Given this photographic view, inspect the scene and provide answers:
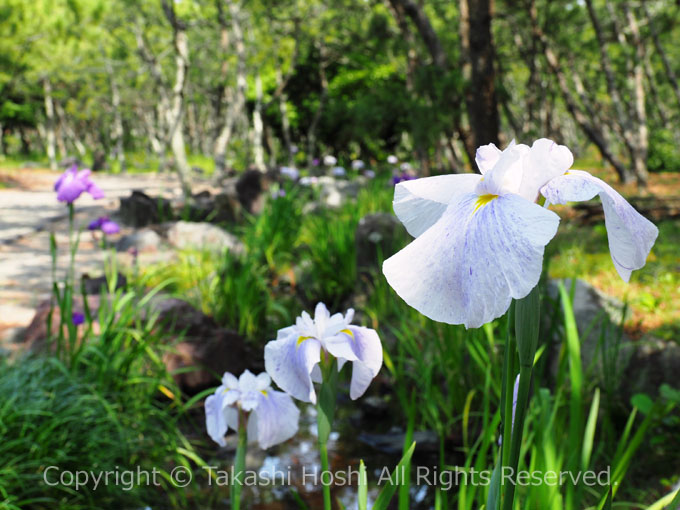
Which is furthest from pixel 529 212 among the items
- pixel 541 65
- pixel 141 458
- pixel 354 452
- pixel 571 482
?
pixel 541 65

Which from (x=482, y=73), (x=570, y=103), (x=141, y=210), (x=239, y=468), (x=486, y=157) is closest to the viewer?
(x=486, y=157)

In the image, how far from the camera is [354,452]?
2924 mm

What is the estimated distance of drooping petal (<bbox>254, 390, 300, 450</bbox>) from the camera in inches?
40.1

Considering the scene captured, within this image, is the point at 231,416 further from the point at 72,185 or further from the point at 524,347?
the point at 72,185

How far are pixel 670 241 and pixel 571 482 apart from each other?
4642mm

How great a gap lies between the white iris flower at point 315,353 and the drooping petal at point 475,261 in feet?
0.96

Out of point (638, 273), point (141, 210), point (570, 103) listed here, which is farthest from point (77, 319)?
point (570, 103)

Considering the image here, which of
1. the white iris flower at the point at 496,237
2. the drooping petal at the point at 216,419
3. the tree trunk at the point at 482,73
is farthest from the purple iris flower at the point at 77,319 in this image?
the tree trunk at the point at 482,73

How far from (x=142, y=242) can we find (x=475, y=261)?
226 inches

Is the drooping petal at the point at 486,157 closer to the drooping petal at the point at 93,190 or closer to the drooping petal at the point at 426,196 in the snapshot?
the drooping petal at the point at 426,196

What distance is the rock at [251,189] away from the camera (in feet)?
29.3

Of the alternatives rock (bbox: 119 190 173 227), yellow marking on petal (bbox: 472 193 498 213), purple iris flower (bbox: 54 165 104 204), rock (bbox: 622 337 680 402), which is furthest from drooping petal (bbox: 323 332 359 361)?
rock (bbox: 119 190 173 227)

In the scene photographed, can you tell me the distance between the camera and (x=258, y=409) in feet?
3.34

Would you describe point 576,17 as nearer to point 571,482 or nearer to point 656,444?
point 656,444
